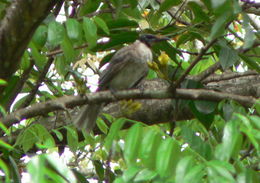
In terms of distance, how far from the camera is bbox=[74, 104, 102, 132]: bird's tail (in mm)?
4672

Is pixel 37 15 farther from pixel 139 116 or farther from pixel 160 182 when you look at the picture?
pixel 139 116

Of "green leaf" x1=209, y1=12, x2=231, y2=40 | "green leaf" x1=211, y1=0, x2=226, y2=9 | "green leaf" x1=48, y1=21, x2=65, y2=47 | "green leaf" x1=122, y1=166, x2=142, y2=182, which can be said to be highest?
"green leaf" x1=48, y1=21, x2=65, y2=47

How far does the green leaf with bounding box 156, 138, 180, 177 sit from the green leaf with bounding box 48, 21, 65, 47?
3.48 feet

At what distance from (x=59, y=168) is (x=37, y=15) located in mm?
1012

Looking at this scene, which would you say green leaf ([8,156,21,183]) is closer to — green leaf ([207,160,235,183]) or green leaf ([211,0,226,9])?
green leaf ([207,160,235,183])

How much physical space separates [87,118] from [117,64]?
0.91 meters

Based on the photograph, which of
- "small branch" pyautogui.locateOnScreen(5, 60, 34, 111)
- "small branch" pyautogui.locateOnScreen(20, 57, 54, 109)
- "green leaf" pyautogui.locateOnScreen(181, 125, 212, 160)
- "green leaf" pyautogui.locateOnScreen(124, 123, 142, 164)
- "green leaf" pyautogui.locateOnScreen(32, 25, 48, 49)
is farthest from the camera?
"small branch" pyautogui.locateOnScreen(20, 57, 54, 109)

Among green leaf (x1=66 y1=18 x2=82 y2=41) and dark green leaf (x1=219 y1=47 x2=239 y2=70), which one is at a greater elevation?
green leaf (x1=66 y1=18 x2=82 y2=41)

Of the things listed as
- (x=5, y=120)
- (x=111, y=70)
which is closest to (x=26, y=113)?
(x=5, y=120)

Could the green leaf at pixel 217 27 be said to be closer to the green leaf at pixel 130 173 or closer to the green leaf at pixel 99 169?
the green leaf at pixel 130 173

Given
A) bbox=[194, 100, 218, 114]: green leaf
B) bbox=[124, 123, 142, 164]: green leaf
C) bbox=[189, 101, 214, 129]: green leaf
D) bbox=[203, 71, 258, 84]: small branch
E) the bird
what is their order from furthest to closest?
the bird
bbox=[203, 71, 258, 84]: small branch
bbox=[189, 101, 214, 129]: green leaf
bbox=[194, 100, 218, 114]: green leaf
bbox=[124, 123, 142, 164]: green leaf

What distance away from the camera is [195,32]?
441 centimetres

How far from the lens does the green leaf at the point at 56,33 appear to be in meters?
3.63

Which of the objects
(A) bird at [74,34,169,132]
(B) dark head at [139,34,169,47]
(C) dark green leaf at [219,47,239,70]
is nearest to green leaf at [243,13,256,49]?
(C) dark green leaf at [219,47,239,70]
